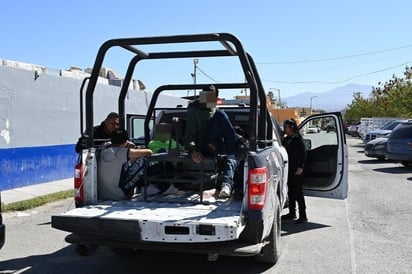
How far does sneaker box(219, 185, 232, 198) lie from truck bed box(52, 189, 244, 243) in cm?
14

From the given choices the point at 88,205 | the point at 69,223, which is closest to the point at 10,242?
the point at 88,205

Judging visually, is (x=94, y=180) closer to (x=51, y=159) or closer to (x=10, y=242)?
(x=10, y=242)

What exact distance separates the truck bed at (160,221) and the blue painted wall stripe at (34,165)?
280 inches

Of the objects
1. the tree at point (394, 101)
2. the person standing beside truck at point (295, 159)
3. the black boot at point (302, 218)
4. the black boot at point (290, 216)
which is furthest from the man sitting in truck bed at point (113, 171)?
the tree at point (394, 101)

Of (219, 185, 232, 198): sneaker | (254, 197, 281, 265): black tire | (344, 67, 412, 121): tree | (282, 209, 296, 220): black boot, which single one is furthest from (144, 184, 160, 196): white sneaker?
(344, 67, 412, 121): tree

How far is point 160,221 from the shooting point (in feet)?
14.5

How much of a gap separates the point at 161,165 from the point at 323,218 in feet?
12.5

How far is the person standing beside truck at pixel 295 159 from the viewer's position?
780 centimetres

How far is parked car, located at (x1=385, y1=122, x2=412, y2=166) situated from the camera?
1694 cm

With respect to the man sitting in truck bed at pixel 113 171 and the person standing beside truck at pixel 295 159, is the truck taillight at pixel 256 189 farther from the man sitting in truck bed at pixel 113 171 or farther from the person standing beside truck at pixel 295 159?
the person standing beside truck at pixel 295 159

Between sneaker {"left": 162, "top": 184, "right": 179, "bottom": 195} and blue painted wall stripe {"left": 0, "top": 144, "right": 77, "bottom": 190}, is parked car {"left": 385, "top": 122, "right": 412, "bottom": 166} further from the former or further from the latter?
sneaker {"left": 162, "top": 184, "right": 179, "bottom": 195}

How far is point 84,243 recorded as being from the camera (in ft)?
15.7

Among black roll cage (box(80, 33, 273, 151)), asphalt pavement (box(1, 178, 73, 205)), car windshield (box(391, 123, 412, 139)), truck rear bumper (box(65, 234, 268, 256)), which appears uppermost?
black roll cage (box(80, 33, 273, 151))

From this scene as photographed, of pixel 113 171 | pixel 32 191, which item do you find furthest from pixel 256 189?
pixel 32 191
